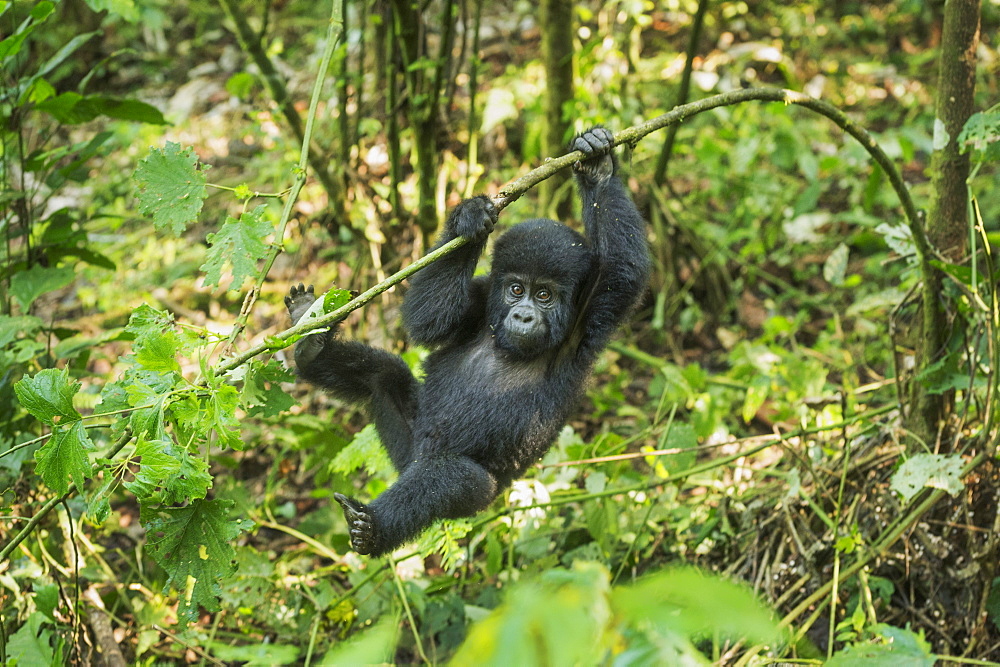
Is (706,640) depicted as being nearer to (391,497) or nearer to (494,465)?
(494,465)

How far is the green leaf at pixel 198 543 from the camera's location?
2.32 meters

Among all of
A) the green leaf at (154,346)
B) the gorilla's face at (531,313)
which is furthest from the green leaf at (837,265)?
the green leaf at (154,346)

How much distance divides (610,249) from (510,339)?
55 centimetres

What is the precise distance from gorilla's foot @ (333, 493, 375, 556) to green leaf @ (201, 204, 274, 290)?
2.82 ft

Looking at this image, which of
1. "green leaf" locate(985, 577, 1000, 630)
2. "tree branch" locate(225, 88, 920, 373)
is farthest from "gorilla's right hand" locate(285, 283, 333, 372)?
"green leaf" locate(985, 577, 1000, 630)

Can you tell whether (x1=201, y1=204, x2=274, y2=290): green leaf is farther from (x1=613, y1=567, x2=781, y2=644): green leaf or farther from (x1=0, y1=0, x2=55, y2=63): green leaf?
(x1=613, y1=567, x2=781, y2=644): green leaf

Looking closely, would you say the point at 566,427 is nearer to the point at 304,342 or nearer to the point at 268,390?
the point at 304,342

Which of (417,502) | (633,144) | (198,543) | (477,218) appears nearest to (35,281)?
(198,543)

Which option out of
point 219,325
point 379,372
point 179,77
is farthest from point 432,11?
point 379,372

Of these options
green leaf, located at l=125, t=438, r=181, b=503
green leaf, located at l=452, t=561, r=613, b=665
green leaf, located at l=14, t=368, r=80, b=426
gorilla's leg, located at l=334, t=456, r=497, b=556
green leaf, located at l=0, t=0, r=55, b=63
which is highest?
green leaf, located at l=0, t=0, r=55, b=63

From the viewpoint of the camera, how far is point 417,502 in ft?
9.45

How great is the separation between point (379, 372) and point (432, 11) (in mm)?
6000

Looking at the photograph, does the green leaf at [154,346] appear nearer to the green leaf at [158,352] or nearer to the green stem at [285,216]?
the green leaf at [158,352]

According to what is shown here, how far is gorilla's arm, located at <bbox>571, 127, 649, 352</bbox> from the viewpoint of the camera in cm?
312
